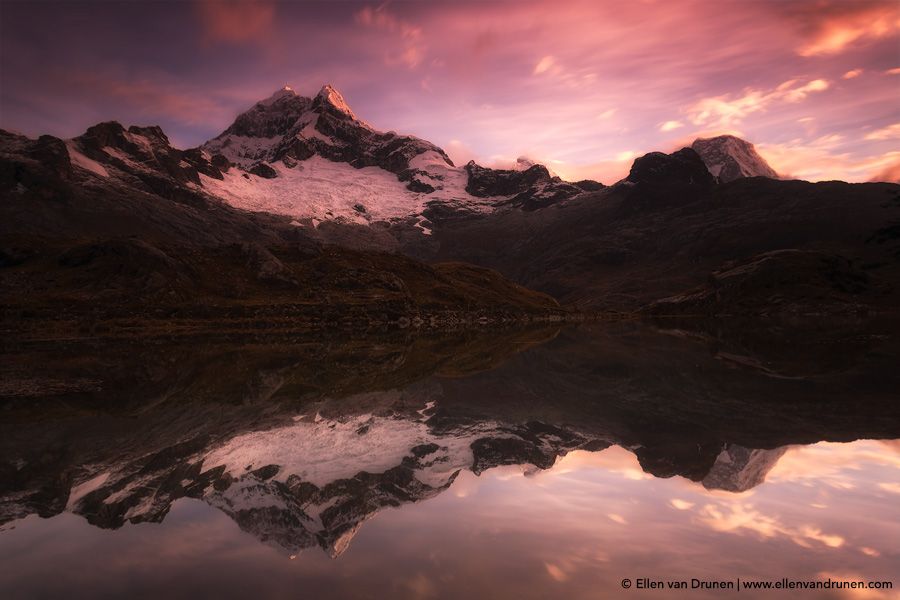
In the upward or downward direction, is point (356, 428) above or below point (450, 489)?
below

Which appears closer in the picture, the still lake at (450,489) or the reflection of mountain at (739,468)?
the still lake at (450,489)

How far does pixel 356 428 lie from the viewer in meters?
23.7

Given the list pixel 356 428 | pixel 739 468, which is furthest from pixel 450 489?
pixel 356 428

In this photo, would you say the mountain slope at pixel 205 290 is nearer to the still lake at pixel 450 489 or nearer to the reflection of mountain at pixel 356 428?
the reflection of mountain at pixel 356 428

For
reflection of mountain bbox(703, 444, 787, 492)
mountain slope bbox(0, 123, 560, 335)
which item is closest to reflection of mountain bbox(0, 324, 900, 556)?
reflection of mountain bbox(703, 444, 787, 492)

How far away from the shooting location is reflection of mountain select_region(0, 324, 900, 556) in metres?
14.6

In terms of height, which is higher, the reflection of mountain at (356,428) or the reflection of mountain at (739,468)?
the reflection of mountain at (739,468)

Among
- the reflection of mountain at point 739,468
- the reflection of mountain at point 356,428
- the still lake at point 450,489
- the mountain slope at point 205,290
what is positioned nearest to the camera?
the still lake at point 450,489

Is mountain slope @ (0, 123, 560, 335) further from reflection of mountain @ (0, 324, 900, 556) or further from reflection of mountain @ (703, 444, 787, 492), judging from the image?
reflection of mountain @ (703, 444, 787, 492)

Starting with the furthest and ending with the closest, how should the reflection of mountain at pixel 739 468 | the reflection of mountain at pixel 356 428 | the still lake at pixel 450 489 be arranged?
the reflection of mountain at pixel 356 428 < the reflection of mountain at pixel 739 468 < the still lake at pixel 450 489

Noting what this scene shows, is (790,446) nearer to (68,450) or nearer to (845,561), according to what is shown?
(845,561)

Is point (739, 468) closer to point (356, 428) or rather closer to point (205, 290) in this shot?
point (356, 428)

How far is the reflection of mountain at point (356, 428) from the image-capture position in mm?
14562

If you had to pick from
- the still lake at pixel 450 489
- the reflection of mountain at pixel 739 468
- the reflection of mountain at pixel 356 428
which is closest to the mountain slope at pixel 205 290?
the reflection of mountain at pixel 356 428
